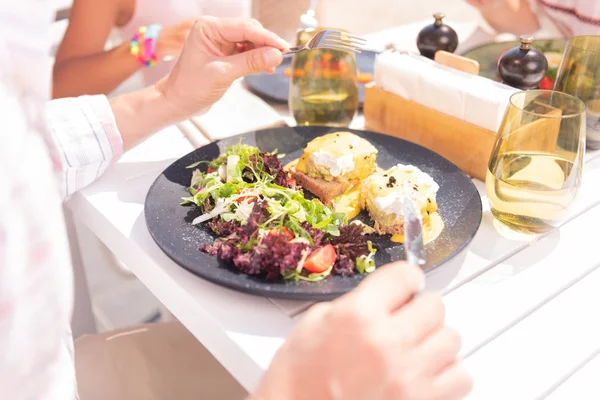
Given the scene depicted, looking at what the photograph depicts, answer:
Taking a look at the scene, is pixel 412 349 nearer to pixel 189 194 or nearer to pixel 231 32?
pixel 189 194

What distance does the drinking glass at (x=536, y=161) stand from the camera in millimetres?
870

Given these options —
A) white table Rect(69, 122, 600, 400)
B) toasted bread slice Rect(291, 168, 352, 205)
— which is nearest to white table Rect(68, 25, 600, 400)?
white table Rect(69, 122, 600, 400)

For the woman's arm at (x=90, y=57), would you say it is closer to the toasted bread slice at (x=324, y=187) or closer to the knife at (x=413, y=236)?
the toasted bread slice at (x=324, y=187)

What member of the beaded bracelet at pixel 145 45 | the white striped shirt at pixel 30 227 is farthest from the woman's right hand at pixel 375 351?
the beaded bracelet at pixel 145 45

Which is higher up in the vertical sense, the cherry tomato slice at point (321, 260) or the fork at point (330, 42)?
the fork at point (330, 42)

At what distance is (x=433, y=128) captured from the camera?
116cm

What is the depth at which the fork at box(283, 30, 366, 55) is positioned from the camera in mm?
1115

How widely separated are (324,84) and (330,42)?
12cm

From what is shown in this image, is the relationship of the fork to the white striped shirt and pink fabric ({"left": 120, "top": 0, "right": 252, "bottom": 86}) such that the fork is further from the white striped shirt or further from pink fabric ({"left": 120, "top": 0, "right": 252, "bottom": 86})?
pink fabric ({"left": 120, "top": 0, "right": 252, "bottom": 86})

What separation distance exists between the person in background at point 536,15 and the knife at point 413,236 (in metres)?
1.22

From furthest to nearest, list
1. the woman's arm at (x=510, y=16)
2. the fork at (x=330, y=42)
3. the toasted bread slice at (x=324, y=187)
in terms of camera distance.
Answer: the woman's arm at (x=510, y=16), the fork at (x=330, y=42), the toasted bread slice at (x=324, y=187)

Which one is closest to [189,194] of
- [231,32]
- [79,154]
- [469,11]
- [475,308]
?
[79,154]

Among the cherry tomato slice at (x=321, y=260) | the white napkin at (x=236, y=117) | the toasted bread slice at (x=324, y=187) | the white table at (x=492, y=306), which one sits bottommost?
the white table at (x=492, y=306)

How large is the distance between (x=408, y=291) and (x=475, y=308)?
0.83 feet
